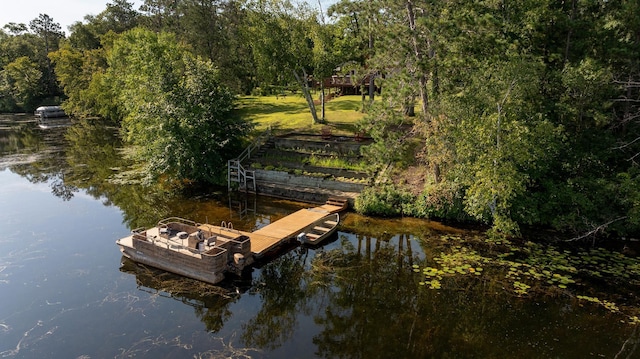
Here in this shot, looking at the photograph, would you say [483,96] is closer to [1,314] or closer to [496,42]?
[496,42]

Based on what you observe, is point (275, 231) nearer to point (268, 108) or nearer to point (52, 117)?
point (268, 108)

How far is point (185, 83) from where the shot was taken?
89.0 ft

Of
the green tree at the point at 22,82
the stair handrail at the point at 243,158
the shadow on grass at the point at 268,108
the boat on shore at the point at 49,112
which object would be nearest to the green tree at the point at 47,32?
the green tree at the point at 22,82

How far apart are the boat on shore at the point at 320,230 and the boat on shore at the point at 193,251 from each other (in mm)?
2993

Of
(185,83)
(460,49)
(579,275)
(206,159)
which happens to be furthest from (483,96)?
(185,83)

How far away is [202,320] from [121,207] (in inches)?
514

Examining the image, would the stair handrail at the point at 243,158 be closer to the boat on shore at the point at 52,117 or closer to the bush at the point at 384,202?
the bush at the point at 384,202

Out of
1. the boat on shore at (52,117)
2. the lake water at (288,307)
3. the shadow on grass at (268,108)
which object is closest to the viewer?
the lake water at (288,307)

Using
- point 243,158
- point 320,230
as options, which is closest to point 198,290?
point 320,230

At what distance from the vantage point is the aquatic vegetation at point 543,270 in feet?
44.0

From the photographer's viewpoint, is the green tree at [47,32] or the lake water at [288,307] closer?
the lake water at [288,307]

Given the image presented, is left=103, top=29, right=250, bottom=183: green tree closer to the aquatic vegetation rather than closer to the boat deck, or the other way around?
the boat deck

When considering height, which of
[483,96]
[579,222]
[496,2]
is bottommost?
[579,222]

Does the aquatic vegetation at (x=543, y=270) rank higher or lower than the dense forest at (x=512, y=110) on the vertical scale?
lower
